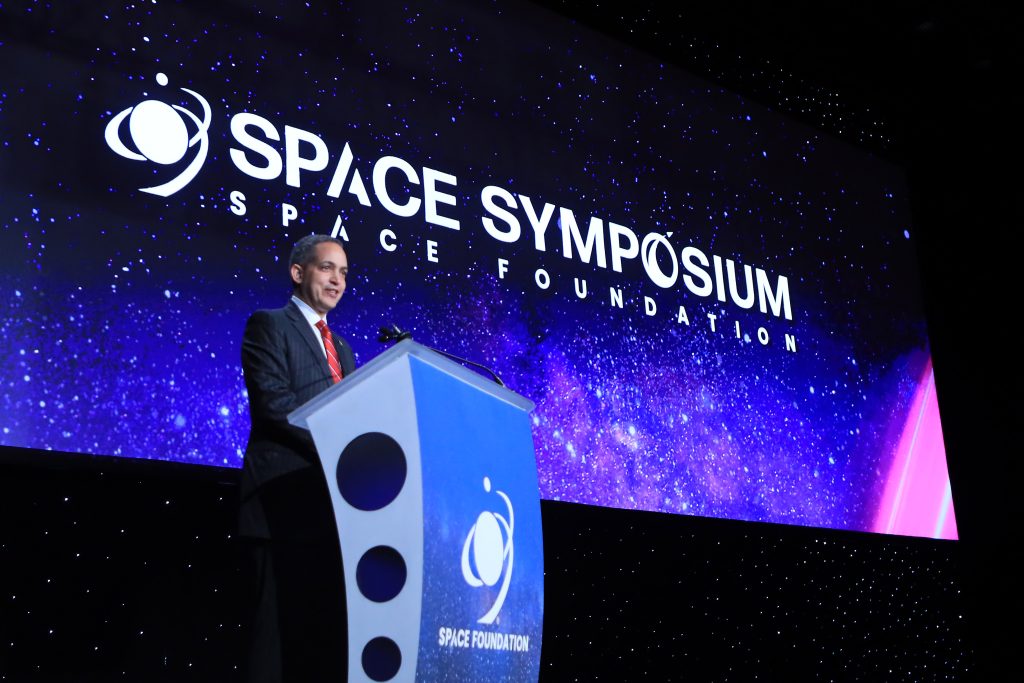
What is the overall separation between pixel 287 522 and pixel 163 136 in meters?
1.18

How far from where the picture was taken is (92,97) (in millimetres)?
2740

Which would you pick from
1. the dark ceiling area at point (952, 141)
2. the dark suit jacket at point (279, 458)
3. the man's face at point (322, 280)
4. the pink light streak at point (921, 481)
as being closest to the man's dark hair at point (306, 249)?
A: the man's face at point (322, 280)

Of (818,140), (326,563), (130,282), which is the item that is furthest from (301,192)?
(818,140)

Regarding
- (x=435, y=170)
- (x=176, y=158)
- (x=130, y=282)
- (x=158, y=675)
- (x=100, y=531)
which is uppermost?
(x=435, y=170)

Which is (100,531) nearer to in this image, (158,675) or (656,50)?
(158,675)

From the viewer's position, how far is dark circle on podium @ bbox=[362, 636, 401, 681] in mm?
1674

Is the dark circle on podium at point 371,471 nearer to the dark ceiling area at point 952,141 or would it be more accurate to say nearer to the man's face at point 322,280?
the man's face at point 322,280

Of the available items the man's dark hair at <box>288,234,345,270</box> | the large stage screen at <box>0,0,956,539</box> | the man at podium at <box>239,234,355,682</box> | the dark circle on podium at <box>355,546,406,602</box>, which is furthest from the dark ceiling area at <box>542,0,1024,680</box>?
the dark circle on podium at <box>355,546,406,602</box>

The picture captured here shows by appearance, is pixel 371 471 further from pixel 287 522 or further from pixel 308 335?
pixel 308 335

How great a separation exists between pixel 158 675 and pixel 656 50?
2.82m

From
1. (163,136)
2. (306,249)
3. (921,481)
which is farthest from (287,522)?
(921,481)

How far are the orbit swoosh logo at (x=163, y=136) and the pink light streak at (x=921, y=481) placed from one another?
2.80 meters

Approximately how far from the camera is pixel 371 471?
5.87 feet

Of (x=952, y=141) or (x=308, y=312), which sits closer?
(x=308, y=312)
